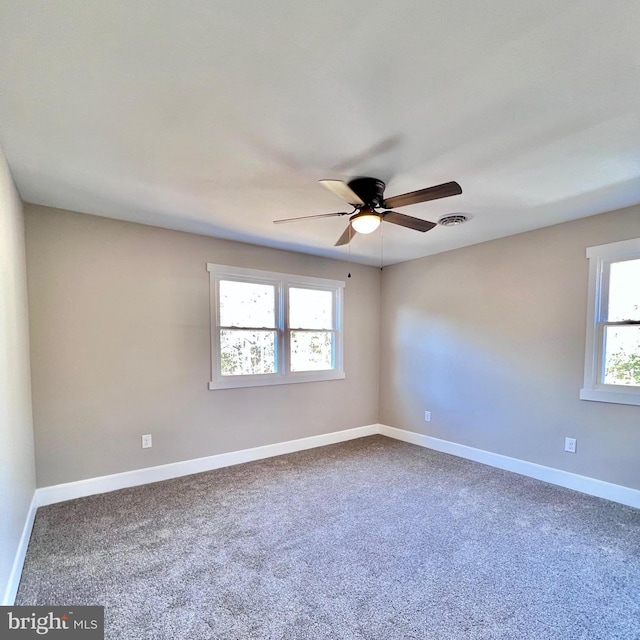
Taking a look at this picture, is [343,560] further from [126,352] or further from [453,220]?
[453,220]

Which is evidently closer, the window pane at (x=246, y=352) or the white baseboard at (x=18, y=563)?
the white baseboard at (x=18, y=563)

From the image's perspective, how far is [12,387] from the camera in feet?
6.62

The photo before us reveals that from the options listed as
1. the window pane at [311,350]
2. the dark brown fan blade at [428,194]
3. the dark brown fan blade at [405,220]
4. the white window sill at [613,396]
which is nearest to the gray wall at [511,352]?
the white window sill at [613,396]

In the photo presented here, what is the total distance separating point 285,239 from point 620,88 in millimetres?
2813

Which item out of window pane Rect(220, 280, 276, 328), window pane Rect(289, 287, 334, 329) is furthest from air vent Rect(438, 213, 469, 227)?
window pane Rect(220, 280, 276, 328)

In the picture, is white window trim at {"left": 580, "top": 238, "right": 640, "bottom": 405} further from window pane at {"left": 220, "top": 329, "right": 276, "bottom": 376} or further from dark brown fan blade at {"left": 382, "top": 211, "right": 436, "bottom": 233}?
window pane at {"left": 220, "top": 329, "right": 276, "bottom": 376}

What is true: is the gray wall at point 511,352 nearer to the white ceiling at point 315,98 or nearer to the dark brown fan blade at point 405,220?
the white ceiling at point 315,98

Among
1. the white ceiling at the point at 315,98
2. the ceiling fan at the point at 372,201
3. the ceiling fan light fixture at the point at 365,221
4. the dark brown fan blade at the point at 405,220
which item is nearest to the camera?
the white ceiling at the point at 315,98

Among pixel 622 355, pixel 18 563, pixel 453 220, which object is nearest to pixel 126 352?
pixel 18 563

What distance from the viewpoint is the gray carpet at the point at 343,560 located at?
169 centimetres

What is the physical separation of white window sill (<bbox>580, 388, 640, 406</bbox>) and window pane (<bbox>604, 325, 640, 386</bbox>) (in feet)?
0.29

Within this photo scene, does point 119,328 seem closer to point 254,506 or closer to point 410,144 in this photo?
point 254,506

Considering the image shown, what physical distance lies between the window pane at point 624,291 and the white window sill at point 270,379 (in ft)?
9.67

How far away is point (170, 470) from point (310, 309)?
2.37 meters
